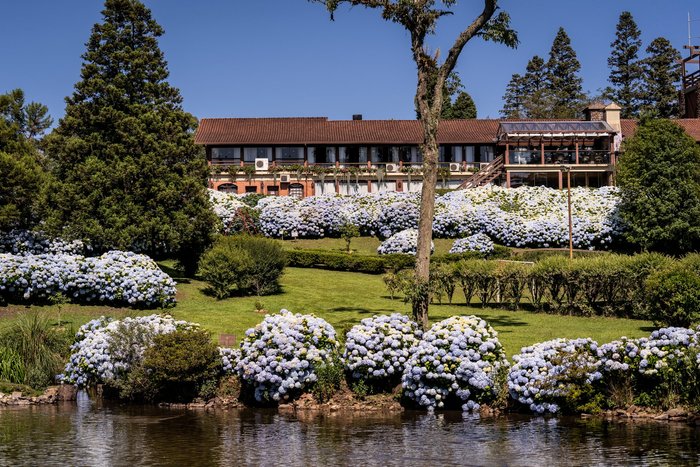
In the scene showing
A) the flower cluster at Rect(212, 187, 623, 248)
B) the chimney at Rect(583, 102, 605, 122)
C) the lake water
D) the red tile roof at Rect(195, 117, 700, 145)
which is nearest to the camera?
the lake water

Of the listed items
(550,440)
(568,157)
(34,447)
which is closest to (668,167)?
(568,157)

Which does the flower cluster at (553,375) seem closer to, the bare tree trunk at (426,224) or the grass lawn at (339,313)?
the grass lawn at (339,313)

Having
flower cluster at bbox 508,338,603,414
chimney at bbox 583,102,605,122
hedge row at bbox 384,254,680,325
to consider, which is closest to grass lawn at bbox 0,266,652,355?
hedge row at bbox 384,254,680,325

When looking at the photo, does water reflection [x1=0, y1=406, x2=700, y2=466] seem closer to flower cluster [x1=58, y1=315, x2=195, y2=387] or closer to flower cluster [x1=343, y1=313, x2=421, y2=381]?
flower cluster [x1=343, y1=313, x2=421, y2=381]

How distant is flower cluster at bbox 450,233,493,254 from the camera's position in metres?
39.5

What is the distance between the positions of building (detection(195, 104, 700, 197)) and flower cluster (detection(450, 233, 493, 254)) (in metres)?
17.5

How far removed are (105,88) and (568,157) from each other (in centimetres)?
3818

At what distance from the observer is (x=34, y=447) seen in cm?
1323

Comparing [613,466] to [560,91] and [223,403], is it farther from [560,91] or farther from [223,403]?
[560,91]

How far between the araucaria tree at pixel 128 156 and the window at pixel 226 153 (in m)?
37.4

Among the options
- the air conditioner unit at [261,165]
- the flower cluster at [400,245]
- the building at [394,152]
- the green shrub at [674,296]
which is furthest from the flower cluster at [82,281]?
the air conditioner unit at [261,165]

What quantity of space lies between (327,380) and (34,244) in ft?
52.8

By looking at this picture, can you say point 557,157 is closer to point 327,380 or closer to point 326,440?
point 327,380

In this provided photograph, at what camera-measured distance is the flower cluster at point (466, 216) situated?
43438 mm
